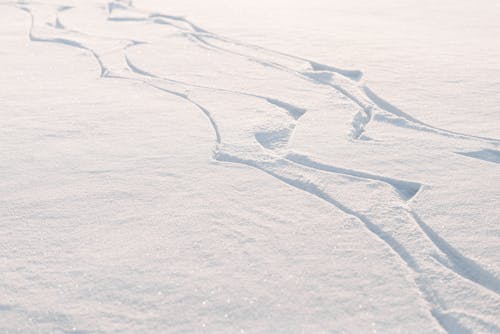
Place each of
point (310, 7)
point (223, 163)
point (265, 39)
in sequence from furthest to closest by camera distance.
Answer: point (310, 7)
point (265, 39)
point (223, 163)

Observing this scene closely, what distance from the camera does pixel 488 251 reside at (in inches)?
58.1

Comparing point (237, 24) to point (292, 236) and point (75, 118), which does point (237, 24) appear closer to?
point (75, 118)

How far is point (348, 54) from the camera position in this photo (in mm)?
3170

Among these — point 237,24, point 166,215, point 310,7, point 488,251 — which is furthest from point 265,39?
point 488,251

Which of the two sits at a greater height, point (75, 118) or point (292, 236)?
point (292, 236)

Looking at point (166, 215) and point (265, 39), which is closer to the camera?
point (166, 215)

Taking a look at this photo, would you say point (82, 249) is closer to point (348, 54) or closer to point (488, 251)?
point (488, 251)

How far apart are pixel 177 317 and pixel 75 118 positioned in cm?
136

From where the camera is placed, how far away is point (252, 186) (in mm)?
1824

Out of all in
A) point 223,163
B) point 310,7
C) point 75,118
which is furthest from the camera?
point 310,7

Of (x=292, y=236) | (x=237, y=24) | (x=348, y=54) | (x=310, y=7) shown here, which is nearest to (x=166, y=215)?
(x=292, y=236)

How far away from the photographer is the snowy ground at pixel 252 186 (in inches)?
51.6

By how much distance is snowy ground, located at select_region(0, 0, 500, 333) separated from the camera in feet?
4.30

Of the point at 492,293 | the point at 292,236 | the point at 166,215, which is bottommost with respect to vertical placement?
the point at 166,215
